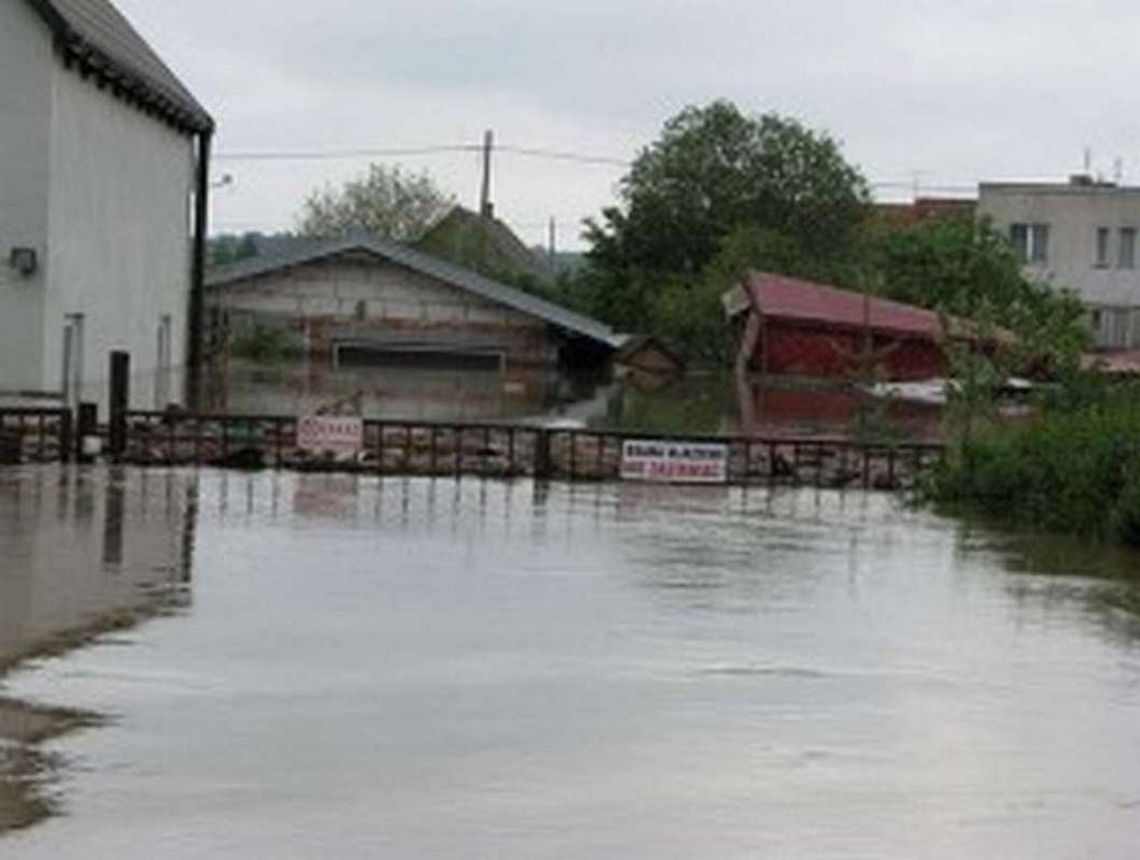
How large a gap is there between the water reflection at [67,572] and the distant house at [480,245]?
2652 inches

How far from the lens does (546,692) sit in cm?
1370

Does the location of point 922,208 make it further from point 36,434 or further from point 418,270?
point 36,434

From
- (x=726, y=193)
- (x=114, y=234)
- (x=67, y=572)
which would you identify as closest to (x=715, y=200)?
(x=726, y=193)

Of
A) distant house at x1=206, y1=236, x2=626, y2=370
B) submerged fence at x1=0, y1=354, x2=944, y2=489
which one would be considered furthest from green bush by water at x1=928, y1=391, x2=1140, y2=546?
distant house at x1=206, y1=236, x2=626, y2=370

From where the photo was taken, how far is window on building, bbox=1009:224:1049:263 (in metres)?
82.4

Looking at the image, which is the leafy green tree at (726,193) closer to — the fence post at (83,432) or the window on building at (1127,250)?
the window on building at (1127,250)

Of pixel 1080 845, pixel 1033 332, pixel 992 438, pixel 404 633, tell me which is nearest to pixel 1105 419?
pixel 992 438

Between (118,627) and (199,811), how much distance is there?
18.4 feet

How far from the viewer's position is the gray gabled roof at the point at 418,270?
66.5 metres

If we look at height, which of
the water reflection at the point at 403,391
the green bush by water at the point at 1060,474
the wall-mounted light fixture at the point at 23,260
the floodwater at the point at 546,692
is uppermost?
the wall-mounted light fixture at the point at 23,260

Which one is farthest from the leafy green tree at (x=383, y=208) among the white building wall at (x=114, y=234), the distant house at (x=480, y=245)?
the white building wall at (x=114, y=234)

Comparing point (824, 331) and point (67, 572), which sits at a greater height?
point (824, 331)

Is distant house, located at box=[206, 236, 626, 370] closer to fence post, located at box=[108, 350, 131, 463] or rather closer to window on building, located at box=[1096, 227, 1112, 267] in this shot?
window on building, located at box=[1096, 227, 1112, 267]

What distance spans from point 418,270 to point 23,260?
32087 millimetres
